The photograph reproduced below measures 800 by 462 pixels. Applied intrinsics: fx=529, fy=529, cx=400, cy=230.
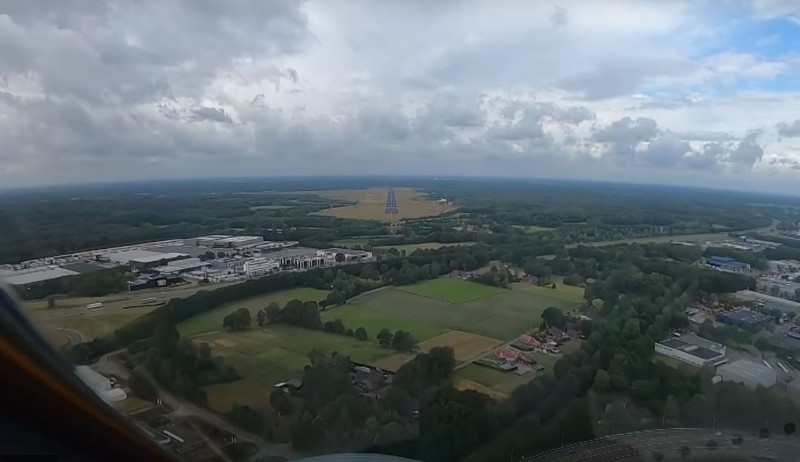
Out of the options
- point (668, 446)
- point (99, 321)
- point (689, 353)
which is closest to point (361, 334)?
point (99, 321)

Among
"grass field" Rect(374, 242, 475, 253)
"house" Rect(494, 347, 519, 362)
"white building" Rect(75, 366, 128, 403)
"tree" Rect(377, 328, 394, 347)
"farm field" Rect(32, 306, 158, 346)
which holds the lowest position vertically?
"house" Rect(494, 347, 519, 362)

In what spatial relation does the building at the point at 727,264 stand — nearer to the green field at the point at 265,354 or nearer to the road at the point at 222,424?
the green field at the point at 265,354

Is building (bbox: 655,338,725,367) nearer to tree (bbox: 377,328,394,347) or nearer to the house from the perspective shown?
the house

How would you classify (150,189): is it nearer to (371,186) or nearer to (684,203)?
(371,186)

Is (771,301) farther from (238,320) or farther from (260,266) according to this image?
(238,320)

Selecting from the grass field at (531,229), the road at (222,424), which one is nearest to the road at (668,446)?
the road at (222,424)

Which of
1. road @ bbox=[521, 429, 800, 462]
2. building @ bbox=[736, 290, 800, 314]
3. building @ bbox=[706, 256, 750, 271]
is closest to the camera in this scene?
road @ bbox=[521, 429, 800, 462]

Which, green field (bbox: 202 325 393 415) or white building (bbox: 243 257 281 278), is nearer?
green field (bbox: 202 325 393 415)

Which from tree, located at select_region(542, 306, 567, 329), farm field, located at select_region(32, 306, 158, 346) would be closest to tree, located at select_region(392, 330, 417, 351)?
tree, located at select_region(542, 306, 567, 329)
